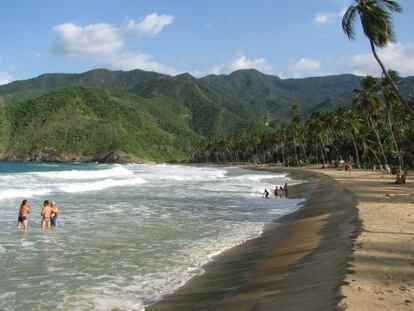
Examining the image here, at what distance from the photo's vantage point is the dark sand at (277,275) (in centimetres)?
726

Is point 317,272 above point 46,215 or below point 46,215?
below

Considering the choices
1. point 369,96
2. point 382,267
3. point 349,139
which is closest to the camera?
point 382,267

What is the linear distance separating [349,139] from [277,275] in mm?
79545

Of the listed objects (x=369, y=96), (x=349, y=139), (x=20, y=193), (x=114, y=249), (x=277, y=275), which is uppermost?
(x=369, y=96)

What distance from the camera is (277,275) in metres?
9.28

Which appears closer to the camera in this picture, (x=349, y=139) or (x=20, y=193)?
(x=20, y=193)

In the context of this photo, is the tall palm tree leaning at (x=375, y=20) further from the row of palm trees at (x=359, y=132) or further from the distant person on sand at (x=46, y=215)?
the distant person on sand at (x=46, y=215)

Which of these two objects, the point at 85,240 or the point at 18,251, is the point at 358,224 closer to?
the point at 85,240

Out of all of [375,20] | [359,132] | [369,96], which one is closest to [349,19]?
[375,20]

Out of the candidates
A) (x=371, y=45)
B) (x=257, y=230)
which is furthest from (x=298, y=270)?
(x=371, y=45)

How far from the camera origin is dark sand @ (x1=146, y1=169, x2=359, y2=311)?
23.8 feet

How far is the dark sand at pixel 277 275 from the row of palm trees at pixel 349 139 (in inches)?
1650

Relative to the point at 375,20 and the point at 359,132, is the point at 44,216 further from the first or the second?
the point at 359,132

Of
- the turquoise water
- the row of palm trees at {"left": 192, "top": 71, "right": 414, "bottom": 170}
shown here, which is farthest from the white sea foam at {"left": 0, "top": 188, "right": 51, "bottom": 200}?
the row of palm trees at {"left": 192, "top": 71, "right": 414, "bottom": 170}
